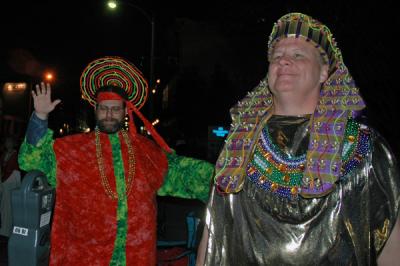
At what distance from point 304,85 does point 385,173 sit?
521 millimetres

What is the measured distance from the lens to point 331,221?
1.85 meters

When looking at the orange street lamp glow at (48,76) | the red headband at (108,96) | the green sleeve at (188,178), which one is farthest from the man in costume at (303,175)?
the orange street lamp glow at (48,76)

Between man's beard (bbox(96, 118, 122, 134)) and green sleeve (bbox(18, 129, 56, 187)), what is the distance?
41 cm

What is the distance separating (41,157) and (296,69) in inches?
89.7

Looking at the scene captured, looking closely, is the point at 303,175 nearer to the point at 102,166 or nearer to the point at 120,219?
the point at 120,219

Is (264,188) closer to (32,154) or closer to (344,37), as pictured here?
(32,154)

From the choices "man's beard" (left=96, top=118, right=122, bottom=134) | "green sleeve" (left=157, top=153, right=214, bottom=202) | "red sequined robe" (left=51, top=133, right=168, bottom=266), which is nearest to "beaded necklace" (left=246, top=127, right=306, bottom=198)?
"green sleeve" (left=157, top=153, right=214, bottom=202)

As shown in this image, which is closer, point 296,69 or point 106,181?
point 296,69

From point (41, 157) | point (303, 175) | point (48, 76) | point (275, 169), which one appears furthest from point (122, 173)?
point (48, 76)

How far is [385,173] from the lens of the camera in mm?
1854

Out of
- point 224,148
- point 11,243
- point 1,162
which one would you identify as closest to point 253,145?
point 224,148

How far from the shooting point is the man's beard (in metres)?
3.69

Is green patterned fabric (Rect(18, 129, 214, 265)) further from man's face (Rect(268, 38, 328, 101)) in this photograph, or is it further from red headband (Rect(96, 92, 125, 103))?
man's face (Rect(268, 38, 328, 101))

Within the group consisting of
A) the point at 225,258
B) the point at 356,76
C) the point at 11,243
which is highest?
the point at 356,76
